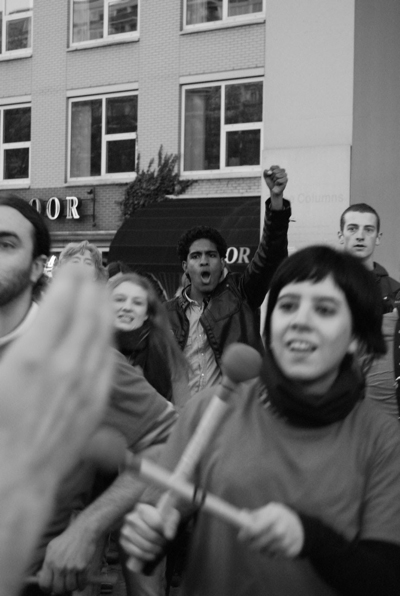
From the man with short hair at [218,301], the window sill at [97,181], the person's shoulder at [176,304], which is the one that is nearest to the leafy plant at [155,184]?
the window sill at [97,181]

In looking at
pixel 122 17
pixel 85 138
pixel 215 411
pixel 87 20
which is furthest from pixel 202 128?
pixel 215 411

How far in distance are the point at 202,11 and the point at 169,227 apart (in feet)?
13.3

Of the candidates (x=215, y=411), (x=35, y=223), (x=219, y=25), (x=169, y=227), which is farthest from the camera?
(x=219, y=25)

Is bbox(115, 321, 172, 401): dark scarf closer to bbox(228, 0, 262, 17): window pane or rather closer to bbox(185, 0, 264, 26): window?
bbox(185, 0, 264, 26): window

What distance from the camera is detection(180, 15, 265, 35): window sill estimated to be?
15199mm

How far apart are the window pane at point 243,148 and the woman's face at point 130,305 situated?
11.4m

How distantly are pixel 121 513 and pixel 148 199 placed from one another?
1420 centimetres

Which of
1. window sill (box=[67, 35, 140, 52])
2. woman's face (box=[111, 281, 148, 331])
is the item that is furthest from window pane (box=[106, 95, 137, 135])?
woman's face (box=[111, 281, 148, 331])

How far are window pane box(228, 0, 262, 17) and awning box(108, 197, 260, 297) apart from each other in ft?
11.0

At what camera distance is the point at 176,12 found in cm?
1602

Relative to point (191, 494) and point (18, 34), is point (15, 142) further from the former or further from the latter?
point (191, 494)

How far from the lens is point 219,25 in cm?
1557

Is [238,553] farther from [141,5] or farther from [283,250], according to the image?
[141,5]

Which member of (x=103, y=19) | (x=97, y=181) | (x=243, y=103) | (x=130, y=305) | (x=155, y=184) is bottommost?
(x=130, y=305)
